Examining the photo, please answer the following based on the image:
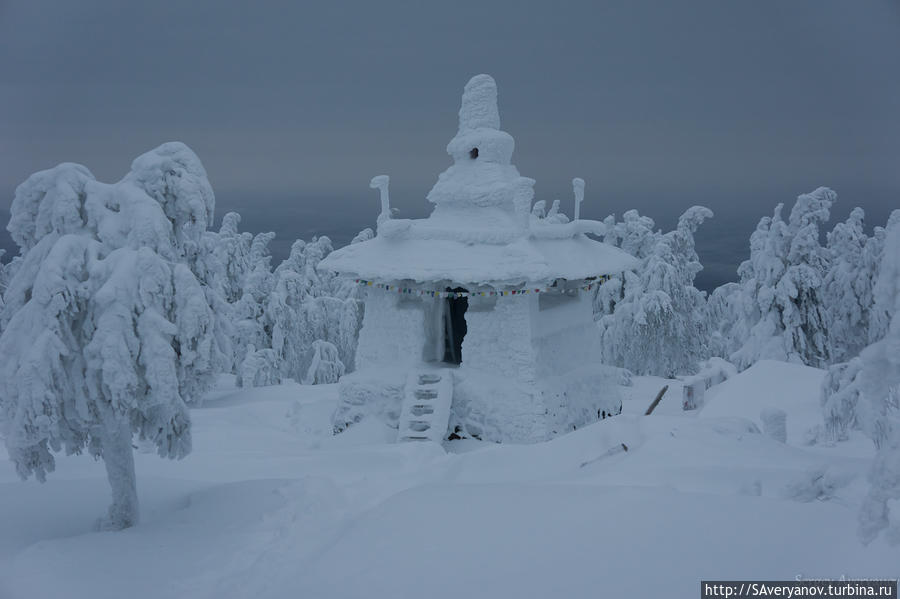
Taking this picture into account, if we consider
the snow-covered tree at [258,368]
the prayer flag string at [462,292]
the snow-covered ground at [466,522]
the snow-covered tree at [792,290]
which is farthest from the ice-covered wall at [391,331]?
the snow-covered tree at [792,290]

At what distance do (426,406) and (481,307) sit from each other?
227 cm

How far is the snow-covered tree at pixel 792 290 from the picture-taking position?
63.3 feet

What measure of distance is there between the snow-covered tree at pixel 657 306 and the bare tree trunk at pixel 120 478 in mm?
18696

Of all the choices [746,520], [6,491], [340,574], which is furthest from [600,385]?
[6,491]

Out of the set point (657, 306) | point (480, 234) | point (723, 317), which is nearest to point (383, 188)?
point (480, 234)

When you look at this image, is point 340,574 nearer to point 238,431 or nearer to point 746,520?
point 746,520

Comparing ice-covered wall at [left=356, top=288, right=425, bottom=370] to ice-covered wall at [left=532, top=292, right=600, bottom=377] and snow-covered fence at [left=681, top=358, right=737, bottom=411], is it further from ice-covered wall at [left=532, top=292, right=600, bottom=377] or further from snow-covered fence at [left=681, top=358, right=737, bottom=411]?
snow-covered fence at [left=681, top=358, right=737, bottom=411]

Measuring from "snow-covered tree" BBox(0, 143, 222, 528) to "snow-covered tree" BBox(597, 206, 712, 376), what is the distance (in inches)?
731

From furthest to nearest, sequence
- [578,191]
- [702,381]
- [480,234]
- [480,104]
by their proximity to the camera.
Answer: [702,381] < [578,191] < [480,104] < [480,234]

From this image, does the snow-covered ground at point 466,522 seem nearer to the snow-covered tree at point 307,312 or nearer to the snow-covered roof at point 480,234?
the snow-covered roof at point 480,234

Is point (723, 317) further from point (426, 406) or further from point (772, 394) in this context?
point (426, 406)

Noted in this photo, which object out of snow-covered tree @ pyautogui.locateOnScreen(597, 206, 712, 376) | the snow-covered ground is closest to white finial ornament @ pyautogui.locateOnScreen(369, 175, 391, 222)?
the snow-covered ground

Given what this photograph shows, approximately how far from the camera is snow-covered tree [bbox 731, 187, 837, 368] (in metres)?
19.3

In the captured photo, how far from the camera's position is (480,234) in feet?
42.2
